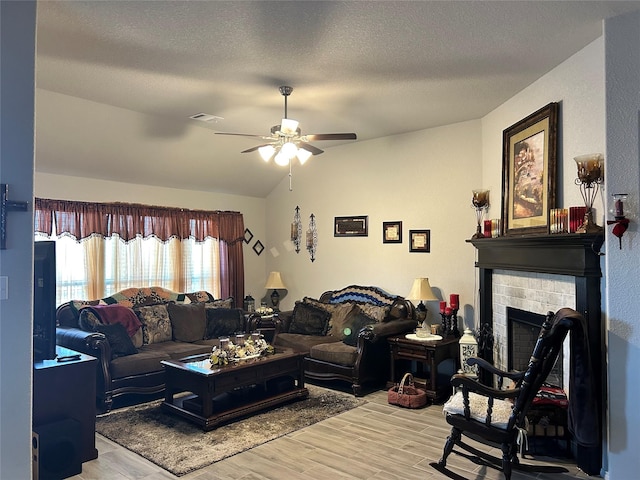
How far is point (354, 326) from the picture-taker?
5.64 meters

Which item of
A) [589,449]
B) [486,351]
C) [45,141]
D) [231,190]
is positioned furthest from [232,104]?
[589,449]

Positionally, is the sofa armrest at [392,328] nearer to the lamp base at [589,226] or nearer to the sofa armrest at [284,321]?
the sofa armrest at [284,321]

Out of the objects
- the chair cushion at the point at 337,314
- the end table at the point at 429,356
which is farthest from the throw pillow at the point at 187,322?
the end table at the point at 429,356

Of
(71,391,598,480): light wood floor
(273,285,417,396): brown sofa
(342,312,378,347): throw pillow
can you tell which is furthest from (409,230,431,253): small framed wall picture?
(71,391,598,480): light wood floor

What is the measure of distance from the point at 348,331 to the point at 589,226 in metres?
3.06

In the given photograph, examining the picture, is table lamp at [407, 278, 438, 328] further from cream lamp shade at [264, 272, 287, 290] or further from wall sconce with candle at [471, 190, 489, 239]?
cream lamp shade at [264, 272, 287, 290]

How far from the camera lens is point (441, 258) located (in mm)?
5664

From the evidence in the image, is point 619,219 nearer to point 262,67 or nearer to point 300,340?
point 262,67

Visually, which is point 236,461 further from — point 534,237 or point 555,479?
point 534,237

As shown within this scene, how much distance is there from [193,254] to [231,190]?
1131 millimetres

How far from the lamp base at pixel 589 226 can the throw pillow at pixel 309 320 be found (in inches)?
135

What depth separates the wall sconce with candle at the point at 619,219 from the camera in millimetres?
2984

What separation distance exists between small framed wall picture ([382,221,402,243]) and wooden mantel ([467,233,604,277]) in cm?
135

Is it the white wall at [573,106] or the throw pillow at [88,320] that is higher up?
the white wall at [573,106]
